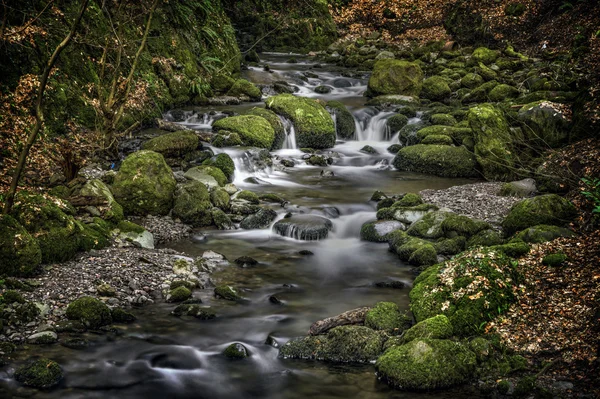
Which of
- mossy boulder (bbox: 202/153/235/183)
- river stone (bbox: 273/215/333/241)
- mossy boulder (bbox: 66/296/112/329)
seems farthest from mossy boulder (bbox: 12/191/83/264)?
mossy boulder (bbox: 202/153/235/183)

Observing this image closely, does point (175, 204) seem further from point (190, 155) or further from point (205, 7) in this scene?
point (205, 7)

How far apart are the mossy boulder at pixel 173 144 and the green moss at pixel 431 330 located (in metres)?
8.94

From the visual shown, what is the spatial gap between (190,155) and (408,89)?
35.5 ft

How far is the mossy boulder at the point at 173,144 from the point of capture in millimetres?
13302

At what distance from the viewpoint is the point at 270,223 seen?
37.2ft

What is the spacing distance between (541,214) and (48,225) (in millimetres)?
8162

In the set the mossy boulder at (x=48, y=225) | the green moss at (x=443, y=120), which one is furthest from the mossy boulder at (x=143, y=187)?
the green moss at (x=443, y=120)

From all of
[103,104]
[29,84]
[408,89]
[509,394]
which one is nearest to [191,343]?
[509,394]

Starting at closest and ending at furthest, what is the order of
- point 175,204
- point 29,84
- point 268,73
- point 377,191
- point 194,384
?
point 194,384 → point 29,84 → point 175,204 → point 377,191 → point 268,73

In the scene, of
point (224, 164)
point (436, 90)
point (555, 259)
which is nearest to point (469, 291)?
point (555, 259)

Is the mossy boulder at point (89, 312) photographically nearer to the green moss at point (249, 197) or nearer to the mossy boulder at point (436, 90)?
the green moss at point (249, 197)

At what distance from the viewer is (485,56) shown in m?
23.6

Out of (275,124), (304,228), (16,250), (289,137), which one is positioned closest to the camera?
(16,250)

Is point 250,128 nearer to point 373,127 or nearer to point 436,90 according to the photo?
point 373,127
